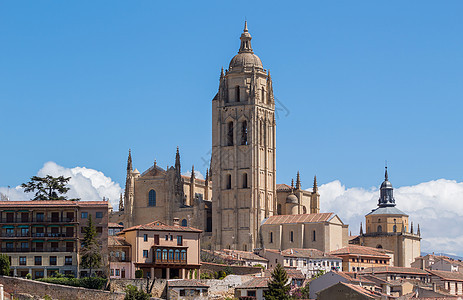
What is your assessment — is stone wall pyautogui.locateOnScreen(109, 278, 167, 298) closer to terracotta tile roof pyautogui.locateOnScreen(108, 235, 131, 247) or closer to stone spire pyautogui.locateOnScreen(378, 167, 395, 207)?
terracotta tile roof pyautogui.locateOnScreen(108, 235, 131, 247)

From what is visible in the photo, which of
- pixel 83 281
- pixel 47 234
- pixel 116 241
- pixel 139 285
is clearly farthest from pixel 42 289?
pixel 116 241

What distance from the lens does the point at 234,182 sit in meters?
135

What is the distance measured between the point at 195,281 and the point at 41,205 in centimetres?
1520

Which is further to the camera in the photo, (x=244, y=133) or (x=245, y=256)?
(x=244, y=133)

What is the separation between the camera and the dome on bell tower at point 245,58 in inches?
5423

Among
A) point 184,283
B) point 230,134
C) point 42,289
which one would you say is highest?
point 230,134

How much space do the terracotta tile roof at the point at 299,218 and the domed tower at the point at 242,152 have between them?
1.75 m

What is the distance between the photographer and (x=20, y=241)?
90.5 meters

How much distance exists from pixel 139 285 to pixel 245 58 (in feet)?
191

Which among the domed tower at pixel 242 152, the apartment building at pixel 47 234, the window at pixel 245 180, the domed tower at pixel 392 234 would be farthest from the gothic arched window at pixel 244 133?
the apartment building at pixel 47 234

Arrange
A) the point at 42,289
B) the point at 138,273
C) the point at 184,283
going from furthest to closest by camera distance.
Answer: the point at 138,273 < the point at 184,283 < the point at 42,289

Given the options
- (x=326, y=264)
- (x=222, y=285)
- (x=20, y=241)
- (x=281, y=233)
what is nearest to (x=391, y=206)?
(x=281, y=233)

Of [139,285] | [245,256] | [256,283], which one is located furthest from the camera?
[245,256]

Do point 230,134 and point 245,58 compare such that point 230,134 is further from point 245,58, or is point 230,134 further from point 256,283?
point 256,283
